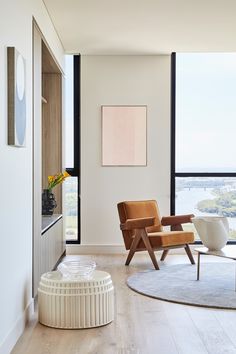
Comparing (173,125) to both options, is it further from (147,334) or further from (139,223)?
(147,334)

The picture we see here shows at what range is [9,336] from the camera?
330cm

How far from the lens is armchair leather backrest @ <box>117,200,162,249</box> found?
6.21 meters

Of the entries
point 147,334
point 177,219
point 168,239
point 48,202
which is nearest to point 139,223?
point 168,239

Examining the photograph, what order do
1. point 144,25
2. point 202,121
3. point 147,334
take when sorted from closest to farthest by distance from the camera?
point 147,334
point 144,25
point 202,121

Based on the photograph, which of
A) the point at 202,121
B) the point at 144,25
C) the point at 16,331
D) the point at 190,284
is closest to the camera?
the point at 16,331

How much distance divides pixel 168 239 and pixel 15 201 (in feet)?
9.13

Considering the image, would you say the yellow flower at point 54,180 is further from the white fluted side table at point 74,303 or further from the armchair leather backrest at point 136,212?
the white fluted side table at point 74,303

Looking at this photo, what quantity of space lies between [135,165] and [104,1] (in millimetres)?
2750

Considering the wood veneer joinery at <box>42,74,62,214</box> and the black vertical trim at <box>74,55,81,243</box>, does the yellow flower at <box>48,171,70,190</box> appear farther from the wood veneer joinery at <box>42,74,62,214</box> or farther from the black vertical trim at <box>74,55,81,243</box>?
the black vertical trim at <box>74,55,81,243</box>

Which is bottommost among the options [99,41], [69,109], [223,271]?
[223,271]

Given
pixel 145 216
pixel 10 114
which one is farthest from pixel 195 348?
pixel 145 216

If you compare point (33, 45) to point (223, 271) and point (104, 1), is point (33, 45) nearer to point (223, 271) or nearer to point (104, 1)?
point (104, 1)

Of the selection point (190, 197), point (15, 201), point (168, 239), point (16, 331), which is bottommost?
point (16, 331)

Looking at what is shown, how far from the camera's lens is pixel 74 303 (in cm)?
376
